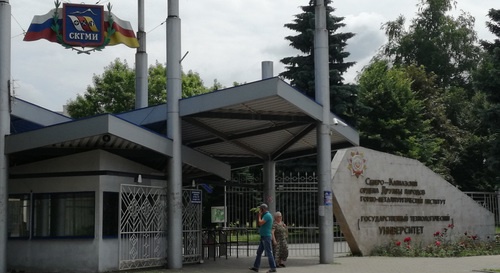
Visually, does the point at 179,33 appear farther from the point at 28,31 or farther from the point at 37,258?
the point at 37,258

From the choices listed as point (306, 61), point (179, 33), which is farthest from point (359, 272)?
point (306, 61)

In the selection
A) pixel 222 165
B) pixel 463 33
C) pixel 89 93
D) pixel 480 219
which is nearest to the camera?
pixel 222 165

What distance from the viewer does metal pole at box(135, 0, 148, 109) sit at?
23375mm

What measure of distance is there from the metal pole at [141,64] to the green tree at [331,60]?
1498 centimetres

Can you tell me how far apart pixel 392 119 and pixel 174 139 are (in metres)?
26.0

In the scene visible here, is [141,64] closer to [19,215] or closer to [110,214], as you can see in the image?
[19,215]

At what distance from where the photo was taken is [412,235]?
24.9m

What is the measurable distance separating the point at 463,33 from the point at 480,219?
32083mm

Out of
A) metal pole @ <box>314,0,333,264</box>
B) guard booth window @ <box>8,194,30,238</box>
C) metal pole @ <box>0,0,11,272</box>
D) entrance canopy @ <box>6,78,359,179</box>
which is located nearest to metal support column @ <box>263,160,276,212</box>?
entrance canopy @ <box>6,78,359,179</box>

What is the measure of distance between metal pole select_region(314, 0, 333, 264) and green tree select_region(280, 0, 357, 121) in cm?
1684

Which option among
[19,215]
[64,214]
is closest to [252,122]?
[64,214]

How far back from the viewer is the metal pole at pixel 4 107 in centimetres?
1695

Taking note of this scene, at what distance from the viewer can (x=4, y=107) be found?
674 inches

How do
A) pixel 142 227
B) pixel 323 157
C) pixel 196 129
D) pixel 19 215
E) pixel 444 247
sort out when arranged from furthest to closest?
1. pixel 444 247
2. pixel 196 129
3. pixel 323 157
4. pixel 19 215
5. pixel 142 227
